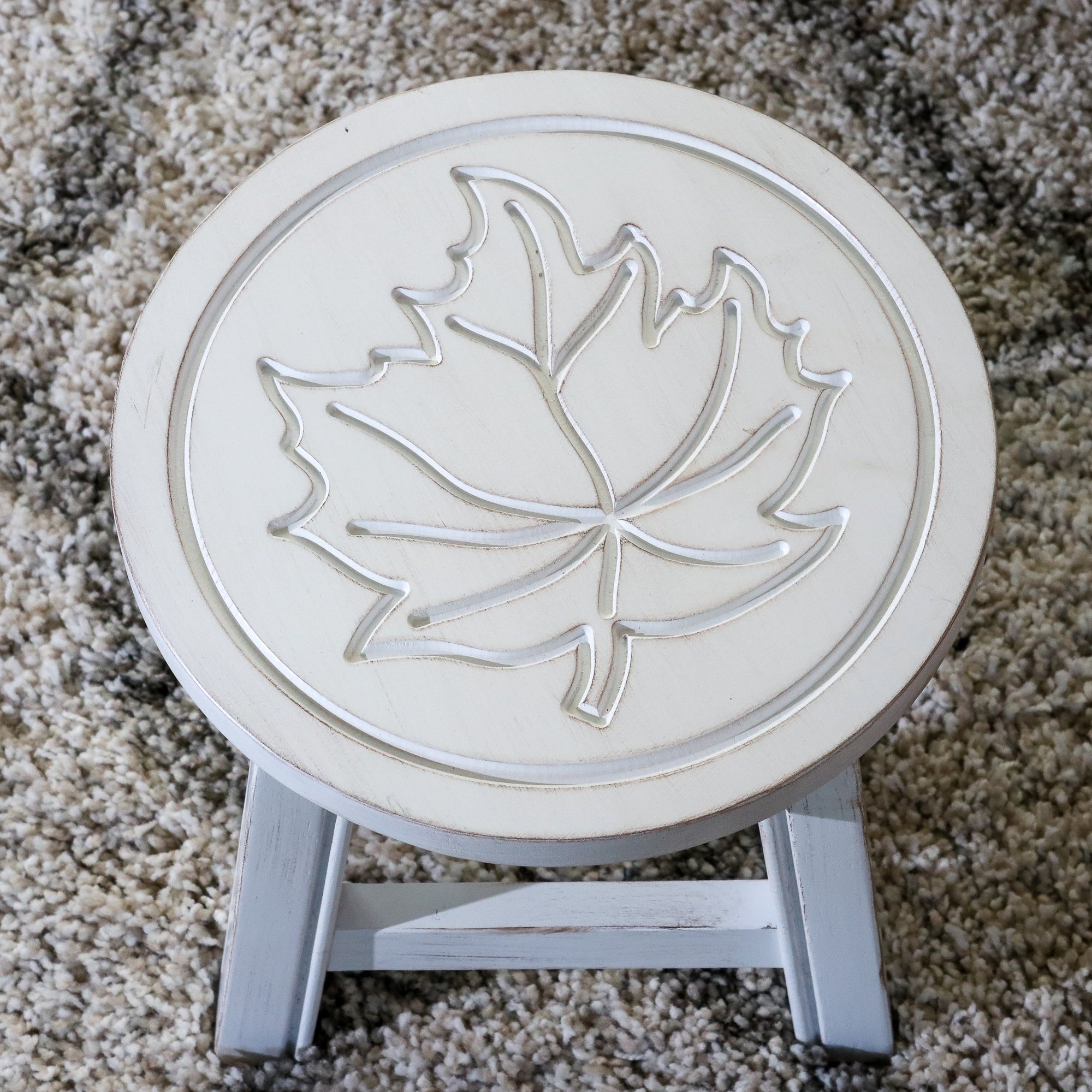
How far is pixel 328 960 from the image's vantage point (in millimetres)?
819

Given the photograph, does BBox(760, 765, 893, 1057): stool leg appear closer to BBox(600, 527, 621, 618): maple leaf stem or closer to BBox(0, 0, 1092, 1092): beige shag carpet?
BBox(0, 0, 1092, 1092): beige shag carpet

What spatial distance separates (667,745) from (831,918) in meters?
0.25

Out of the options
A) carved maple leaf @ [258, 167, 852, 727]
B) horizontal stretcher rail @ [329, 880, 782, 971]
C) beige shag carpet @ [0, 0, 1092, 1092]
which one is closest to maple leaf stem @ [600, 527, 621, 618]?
carved maple leaf @ [258, 167, 852, 727]

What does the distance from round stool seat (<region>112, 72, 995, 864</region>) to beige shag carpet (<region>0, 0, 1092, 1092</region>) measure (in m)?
0.40

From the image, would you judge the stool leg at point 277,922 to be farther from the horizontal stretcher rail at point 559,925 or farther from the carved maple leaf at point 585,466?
the carved maple leaf at point 585,466

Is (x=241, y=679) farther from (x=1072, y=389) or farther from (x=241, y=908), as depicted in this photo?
(x=1072, y=389)

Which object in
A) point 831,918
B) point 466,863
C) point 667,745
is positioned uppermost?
point 667,745

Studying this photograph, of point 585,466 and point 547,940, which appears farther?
point 547,940

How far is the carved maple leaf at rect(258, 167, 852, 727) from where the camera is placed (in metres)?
0.58

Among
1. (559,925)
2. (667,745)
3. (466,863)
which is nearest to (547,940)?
(559,925)

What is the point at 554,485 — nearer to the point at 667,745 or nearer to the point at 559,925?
the point at 667,745

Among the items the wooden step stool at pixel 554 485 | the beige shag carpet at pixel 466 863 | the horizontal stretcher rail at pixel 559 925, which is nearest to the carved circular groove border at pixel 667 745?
the wooden step stool at pixel 554 485

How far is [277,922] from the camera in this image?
0.74 m

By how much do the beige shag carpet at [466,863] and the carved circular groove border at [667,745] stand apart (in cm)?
43
